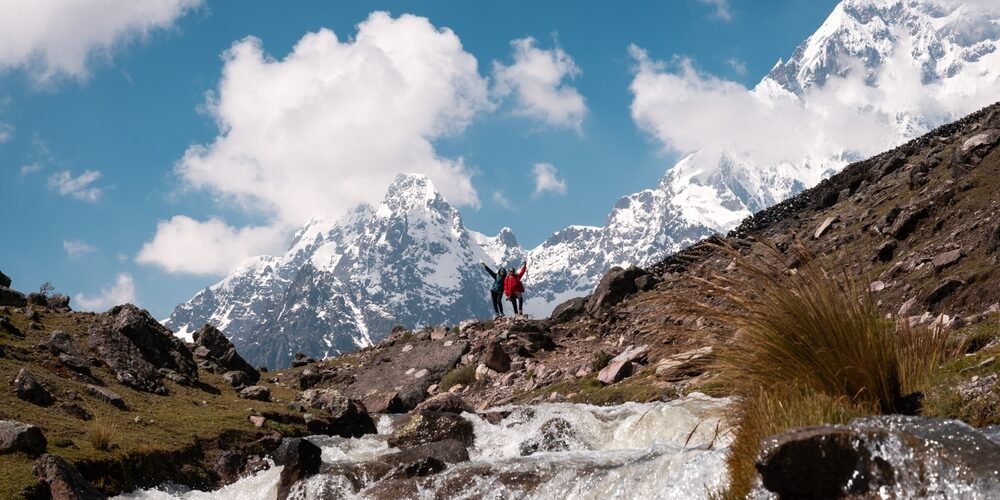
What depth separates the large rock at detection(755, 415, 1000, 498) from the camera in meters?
5.33

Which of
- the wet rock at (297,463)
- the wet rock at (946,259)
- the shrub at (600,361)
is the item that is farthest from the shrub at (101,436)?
the wet rock at (946,259)

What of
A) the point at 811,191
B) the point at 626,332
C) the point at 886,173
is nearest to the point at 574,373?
the point at 626,332

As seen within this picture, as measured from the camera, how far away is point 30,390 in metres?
15.9

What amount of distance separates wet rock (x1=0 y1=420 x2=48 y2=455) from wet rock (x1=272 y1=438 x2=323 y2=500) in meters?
3.65

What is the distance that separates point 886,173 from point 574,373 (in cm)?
2211

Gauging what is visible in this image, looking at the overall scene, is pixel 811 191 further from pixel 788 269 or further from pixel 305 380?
pixel 788 269

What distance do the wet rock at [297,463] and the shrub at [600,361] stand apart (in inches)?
476

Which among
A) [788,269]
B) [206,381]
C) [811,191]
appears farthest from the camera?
[811,191]

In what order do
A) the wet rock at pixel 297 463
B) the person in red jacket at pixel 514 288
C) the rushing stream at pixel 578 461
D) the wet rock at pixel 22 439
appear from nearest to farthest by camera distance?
the rushing stream at pixel 578 461 → the wet rock at pixel 22 439 → the wet rock at pixel 297 463 → the person in red jacket at pixel 514 288

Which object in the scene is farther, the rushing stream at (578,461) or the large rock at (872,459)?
the rushing stream at (578,461)

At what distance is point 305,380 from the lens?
32.9 metres

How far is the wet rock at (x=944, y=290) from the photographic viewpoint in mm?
18516

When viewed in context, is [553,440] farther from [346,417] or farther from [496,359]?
[496,359]

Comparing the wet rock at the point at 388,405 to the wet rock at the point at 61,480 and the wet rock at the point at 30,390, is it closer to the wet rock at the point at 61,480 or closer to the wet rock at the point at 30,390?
the wet rock at the point at 30,390
